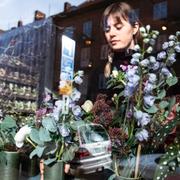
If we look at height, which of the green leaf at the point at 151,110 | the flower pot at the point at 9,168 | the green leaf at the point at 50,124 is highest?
the green leaf at the point at 151,110

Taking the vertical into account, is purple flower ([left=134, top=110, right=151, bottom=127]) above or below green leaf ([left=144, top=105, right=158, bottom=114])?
below

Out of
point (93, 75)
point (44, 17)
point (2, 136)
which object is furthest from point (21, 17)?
point (2, 136)

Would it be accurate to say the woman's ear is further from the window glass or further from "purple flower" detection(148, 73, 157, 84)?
"purple flower" detection(148, 73, 157, 84)

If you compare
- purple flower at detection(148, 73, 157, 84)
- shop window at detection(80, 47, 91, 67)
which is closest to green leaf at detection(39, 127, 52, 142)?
purple flower at detection(148, 73, 157, 84)

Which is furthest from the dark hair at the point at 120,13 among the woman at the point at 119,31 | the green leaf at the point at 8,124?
the green leaf at the point at 8,124

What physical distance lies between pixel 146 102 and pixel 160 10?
2.43 feet

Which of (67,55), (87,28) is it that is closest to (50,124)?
(67,55)

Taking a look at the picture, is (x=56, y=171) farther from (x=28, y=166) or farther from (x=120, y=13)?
(x=120, y=13)

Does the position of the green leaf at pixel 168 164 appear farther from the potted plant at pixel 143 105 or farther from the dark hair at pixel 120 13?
the dark hair at pixel 120 13

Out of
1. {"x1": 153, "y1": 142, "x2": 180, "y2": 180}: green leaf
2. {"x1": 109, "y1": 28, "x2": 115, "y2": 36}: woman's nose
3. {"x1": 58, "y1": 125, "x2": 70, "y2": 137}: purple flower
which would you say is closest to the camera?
{"x1": 153, "y1": 142, "x2": 180, "y2": 180}: green leaf

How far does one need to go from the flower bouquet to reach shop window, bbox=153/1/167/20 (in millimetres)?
498

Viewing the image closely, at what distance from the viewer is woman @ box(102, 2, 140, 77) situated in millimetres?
2299

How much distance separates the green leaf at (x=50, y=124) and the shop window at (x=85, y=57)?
2.41ft

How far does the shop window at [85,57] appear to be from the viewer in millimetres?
2480
